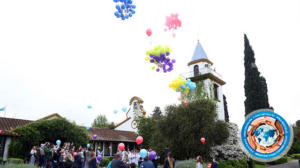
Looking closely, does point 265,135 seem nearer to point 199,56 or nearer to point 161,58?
point 161,58

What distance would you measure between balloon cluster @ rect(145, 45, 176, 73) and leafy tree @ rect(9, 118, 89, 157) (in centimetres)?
1174

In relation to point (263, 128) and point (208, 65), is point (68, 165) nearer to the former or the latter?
point (263, 128)

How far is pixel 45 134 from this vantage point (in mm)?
20078

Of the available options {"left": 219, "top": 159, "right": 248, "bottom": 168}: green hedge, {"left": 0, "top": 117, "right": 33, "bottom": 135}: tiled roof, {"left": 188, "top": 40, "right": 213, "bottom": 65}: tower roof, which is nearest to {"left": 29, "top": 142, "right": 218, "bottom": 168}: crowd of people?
{"left": 219, "top": 159, "right": 248, "bottom": 168}: green hedge

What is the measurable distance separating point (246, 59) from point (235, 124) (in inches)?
452

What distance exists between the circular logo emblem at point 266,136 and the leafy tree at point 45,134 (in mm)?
18744

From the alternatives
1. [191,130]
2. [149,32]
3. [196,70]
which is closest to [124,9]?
[149,32]

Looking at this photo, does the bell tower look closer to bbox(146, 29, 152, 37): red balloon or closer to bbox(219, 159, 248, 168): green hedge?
bbox(219, 159, 248, 168): green hedge

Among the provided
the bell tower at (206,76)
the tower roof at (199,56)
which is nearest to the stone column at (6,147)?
the bell tower at (206,76)

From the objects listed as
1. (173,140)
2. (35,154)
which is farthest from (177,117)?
(35,154)

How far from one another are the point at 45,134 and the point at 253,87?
A: 22.8m

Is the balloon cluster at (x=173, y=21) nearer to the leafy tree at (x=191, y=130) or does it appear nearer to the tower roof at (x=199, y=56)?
the leafy tree at (x=191, y=130)

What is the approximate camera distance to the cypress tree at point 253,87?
2672 cm

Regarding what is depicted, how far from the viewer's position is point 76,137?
69.3 ft
